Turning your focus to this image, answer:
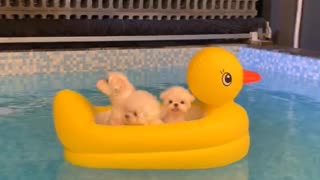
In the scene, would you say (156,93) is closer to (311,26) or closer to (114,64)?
(114,64)

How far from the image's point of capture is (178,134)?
1.91 metres

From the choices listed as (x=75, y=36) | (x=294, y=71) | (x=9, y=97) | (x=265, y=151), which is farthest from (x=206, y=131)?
(x=75, y=36)

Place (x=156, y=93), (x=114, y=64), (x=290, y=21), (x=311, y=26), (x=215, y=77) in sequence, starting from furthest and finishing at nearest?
1. (x=290, y=21)
2. (x=311, y=26)
3. (x=114, y=64)
4. (x=156, y=93)
5. (x=215, y=77)

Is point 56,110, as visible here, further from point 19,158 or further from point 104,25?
point 104,25

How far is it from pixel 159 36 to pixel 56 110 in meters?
3.40

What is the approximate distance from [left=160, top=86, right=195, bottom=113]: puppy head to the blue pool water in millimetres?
248

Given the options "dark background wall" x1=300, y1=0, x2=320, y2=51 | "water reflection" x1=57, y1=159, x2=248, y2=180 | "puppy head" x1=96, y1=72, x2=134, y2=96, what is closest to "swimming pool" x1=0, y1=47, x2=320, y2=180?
"water reflection" x1=57, y1=159, x2=248, y2=180

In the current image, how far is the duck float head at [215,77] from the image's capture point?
204 centimetres

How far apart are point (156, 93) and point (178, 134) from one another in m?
1.69

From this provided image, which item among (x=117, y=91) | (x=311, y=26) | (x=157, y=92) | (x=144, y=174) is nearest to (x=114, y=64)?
(x=157, y=92)

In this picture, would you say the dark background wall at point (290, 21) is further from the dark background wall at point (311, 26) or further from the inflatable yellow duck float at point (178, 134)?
the inflatable yellow duck float at point (178, 134)

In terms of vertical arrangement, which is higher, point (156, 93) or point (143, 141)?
point (143, 141)

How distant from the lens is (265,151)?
7.49ft

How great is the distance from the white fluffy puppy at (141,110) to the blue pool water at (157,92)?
198 mm
